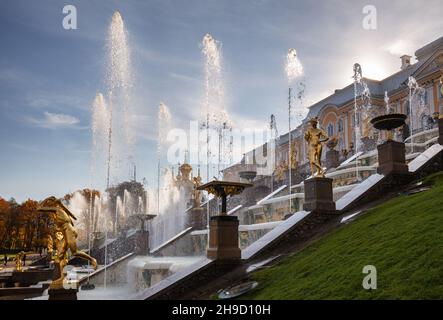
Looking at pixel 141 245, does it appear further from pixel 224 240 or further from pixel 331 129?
pixel 331 129

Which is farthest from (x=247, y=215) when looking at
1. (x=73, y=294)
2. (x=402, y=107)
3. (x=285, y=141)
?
(x=285, y=141)

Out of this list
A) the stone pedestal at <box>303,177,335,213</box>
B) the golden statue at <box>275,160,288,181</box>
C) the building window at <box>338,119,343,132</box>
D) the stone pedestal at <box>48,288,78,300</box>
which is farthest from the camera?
the building window at <box>338,119,343,132</box>

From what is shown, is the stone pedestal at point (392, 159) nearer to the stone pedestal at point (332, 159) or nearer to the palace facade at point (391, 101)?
the stone pedestal at point (332, 159)

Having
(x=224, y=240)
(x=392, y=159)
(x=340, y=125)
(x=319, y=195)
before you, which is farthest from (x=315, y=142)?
(x=340, y=125)

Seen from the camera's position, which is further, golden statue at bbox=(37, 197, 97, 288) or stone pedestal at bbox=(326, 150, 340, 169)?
stone pedestal at bbox=(326, 150, 340, 169)

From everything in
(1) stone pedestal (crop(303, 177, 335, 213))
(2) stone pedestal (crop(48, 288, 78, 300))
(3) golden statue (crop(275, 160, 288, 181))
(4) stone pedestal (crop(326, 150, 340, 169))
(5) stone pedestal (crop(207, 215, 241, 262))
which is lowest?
(2) stone pedestal (crop(48, 288, 78, 300))

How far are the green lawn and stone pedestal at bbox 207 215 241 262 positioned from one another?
5.89 ft

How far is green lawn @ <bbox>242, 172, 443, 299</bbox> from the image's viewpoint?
612cm

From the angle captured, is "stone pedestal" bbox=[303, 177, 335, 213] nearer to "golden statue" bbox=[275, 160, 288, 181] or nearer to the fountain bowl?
the fountain bowl

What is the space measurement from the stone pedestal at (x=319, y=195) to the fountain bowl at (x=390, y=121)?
3457 millimetres

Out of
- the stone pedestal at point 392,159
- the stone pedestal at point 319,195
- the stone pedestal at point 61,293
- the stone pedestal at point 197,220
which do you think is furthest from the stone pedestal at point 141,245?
the stone pedestal at point 392,159

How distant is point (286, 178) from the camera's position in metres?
28.9

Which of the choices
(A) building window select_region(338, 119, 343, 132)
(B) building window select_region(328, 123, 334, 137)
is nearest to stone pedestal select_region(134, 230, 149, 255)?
(A) building window select_region(338, 119, 343, 132)
